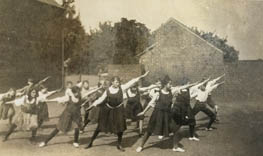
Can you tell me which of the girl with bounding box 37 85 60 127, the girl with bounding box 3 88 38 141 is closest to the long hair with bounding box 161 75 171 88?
the girl with bounding box 37 85 60 127

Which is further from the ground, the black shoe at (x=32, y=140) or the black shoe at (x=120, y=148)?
the black shoe at (x=32, y=140)

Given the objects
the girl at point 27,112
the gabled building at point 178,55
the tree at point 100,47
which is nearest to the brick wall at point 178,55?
the gabled building at point 178,55

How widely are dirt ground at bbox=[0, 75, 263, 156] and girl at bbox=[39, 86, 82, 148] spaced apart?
121 millimetres

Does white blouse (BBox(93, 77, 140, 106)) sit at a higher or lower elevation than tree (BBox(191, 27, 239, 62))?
lower

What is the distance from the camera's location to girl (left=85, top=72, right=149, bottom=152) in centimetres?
447

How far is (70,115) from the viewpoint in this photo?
457cm

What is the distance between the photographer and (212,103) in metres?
4.80

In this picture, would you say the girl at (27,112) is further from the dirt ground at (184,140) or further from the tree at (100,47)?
the tree at (100,47)

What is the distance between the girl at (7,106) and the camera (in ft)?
15.7

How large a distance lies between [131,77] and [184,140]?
3.61 feet

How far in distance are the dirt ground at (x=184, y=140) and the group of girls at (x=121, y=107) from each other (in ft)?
0.29

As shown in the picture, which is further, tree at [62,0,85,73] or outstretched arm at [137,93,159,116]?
tree at [62,0,85,73]

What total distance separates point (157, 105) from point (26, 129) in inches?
72.0

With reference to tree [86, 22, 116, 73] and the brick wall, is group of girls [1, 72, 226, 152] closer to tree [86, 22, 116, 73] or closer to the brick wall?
the brick wall
